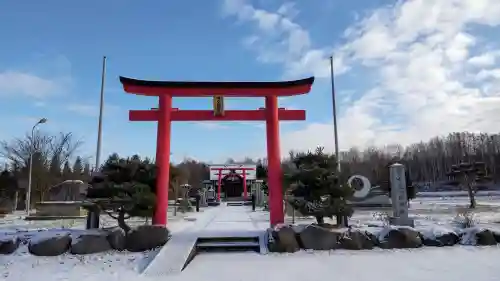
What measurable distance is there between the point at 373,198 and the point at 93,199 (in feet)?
66.6

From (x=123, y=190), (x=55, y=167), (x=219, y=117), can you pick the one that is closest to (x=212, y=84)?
(x=219, y=117)

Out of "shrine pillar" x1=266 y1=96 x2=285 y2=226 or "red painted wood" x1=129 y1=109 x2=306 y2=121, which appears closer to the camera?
"shrine pillar" x1=266 y1=96 x2=285 y2=226

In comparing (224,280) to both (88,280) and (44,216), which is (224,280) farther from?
(44,216)

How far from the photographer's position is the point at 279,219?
10609mm

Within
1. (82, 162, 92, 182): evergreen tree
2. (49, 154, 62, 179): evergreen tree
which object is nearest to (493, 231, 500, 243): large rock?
(82, 162, 92, 182): evergreen tree

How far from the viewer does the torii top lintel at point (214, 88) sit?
10.8 meters

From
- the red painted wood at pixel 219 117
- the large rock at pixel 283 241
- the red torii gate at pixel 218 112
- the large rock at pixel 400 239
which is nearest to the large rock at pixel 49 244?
the red torii gate at pixel 218 112

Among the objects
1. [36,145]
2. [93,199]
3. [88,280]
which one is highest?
[36,145]

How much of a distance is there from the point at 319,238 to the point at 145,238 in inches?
171

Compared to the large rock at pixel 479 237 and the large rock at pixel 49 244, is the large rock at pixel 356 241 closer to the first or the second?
the large rock at pixel 479 237

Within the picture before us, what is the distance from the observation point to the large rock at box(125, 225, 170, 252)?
8756mm

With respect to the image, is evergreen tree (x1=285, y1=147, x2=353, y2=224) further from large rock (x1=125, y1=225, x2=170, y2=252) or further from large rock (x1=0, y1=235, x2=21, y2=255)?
large rock (x1=0, y1=235, x2=21, y2=255)

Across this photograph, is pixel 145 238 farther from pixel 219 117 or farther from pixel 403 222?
pixel 403 222

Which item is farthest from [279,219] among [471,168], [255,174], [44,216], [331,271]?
[255,174]
